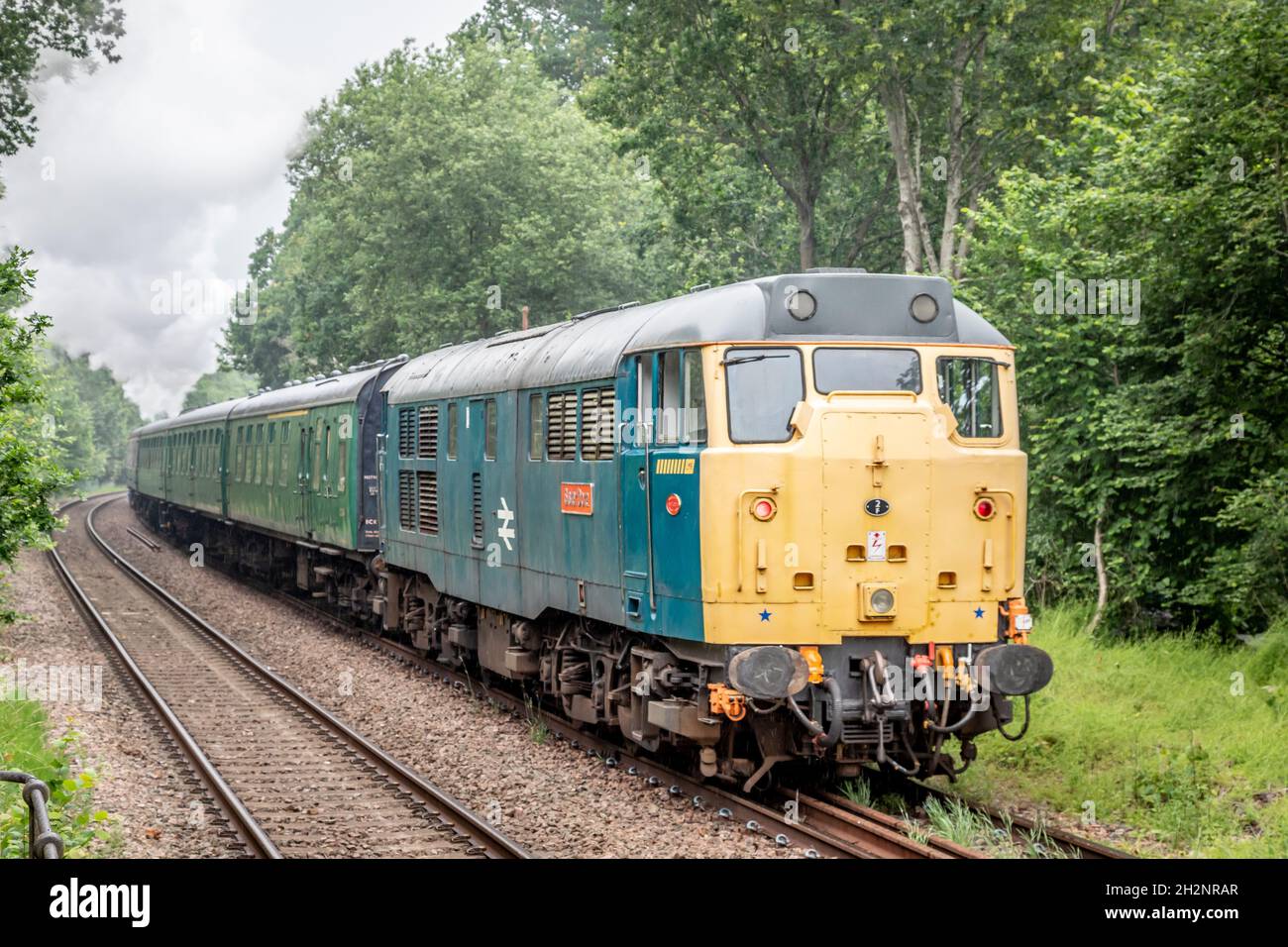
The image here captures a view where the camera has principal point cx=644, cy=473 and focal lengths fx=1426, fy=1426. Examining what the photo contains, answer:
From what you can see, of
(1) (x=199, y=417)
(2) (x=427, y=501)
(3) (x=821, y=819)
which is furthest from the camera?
(1) (x=199, y=417)

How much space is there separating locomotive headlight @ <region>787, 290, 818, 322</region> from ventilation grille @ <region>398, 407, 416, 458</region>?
338 inches

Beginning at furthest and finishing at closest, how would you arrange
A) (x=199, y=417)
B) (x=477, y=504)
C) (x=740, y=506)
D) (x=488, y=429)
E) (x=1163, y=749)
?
(x=199, y=417)
(x=477, y=504)
(x=488, y=429)
(x=1163, y=749)
(x=740, y=506)

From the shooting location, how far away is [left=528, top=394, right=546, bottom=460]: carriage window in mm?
13164

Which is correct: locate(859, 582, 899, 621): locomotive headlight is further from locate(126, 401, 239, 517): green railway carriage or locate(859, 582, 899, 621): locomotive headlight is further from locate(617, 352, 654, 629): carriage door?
locate(126, 401, 239, 517): green railway carriage

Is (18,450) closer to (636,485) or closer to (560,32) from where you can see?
(636,485)

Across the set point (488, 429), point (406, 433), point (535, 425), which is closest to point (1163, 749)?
point (535, 425)

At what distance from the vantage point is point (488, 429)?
1478 centimetres

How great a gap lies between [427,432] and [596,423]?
19.5ft

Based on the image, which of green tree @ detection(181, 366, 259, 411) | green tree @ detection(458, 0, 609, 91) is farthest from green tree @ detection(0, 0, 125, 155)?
green tree @ detection(181, 366, 259, 411)

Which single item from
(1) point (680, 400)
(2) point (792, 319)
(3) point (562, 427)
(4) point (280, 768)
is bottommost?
(4) point (280, 768)

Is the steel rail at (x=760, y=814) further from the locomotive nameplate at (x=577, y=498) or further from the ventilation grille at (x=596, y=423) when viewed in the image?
the ventilation grille at (x=596, y=423)

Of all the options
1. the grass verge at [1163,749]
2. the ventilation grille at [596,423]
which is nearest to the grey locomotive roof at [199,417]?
the ventilation grille at [596,423]
